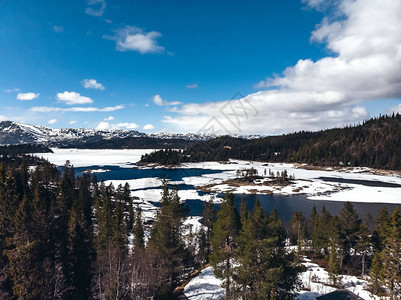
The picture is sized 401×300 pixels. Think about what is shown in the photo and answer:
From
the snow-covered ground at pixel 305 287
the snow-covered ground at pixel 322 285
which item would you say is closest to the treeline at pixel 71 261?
the snow-covered ground at pixel 305 287

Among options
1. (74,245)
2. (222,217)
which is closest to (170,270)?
(222,217)

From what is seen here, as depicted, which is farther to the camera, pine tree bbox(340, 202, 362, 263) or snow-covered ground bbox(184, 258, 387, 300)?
pine tree bbox(340, 202, 362, 263)

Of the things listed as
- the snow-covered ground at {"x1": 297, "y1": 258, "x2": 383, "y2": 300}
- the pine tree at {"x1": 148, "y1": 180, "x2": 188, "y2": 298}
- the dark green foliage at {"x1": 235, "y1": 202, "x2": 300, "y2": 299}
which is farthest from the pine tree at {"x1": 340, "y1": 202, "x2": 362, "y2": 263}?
the pine tree at {"x1": 148, "y1": 180, "x2": 188, "y2": 298}

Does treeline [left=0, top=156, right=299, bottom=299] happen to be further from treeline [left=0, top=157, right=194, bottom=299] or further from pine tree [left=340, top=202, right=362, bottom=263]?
pine tree [left=340, top=202, right=362, bottom=263]

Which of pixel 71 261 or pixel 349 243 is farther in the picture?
pixel 349 243

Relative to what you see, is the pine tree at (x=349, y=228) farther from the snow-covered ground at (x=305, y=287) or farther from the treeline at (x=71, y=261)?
the treeline at (x=71, y=261)

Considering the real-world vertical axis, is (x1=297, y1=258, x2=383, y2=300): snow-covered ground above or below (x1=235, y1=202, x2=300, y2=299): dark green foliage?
below

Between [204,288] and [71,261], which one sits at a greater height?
[71,261]

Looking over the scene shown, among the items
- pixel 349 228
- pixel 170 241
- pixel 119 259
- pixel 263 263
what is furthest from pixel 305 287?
pixel 119 259

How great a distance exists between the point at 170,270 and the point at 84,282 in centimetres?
1151

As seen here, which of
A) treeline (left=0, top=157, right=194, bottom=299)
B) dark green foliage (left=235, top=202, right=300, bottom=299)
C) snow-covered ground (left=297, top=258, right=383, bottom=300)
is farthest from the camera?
snow-covered ground (left=297, top=258, right=383, bottom=300)

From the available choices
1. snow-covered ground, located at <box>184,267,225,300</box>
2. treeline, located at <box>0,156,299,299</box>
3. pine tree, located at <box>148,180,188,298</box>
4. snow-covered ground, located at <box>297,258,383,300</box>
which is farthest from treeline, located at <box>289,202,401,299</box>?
pine tree, located at <box>148,180,188,298</box>

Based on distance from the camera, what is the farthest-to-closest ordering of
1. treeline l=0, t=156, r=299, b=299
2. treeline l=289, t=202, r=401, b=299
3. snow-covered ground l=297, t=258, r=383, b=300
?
1. treeline l=289, t=202, r=401, b=299
2. snow-covered ground l=297, t=258, r=383, b=300
3. treeline l=0, t=156, r=299, b=299

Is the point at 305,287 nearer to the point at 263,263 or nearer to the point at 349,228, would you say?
the point at 263,263
